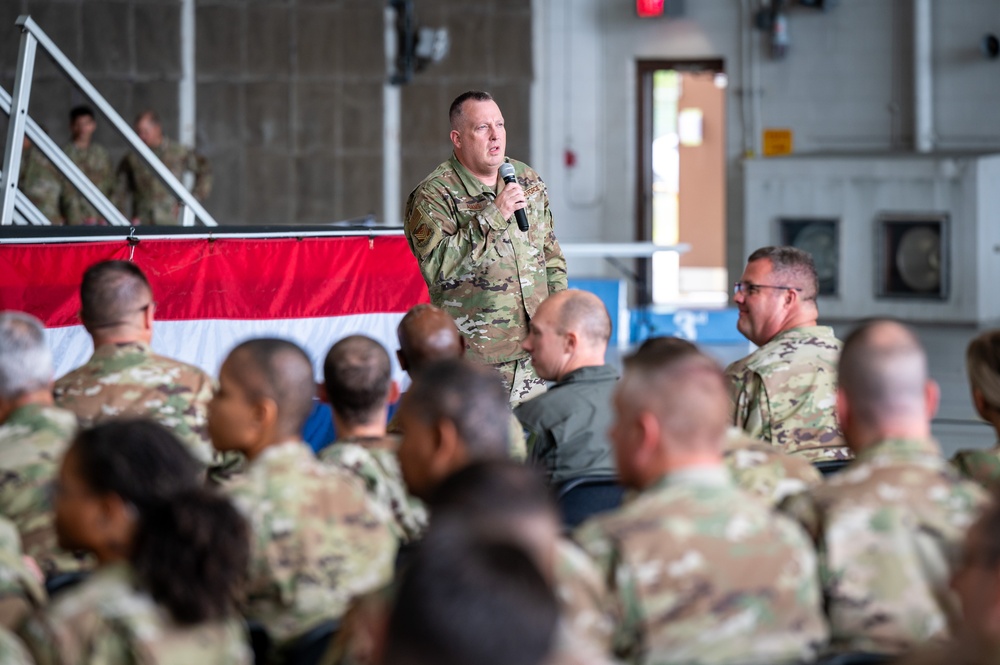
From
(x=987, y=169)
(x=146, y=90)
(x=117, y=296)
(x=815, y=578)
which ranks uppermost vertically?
(x=146, y=90)

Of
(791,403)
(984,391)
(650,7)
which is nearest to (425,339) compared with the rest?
(791,403)

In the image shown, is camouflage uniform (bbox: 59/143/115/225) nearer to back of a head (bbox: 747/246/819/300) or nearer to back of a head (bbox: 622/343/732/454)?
back of a head (bbox: 747/246/819/300)

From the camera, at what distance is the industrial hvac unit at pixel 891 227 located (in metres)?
9.40

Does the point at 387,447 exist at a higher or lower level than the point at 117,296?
lower

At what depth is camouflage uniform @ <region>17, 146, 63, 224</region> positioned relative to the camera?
883 centimetres

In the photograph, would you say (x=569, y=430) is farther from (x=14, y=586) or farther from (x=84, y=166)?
(x=84, y=166)

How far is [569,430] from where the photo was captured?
9.93ft

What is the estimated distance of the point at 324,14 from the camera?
1083cm

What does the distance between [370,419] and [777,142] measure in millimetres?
8769

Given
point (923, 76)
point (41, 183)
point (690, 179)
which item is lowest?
point (41, 183)

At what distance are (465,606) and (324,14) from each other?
10.1m

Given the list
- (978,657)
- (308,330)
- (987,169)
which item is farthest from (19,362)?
(987,169)

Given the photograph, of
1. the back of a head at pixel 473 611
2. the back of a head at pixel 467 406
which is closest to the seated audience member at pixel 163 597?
the back of a head at pixel 467 406

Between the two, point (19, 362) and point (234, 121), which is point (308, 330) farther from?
point (234, 121)
